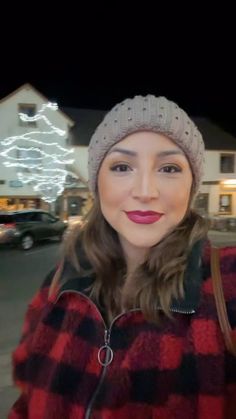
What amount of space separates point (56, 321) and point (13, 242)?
406 inches

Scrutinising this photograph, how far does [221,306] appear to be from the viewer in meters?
1.04

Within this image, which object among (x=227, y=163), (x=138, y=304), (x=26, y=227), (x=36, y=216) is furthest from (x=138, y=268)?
(x=227, y=163)

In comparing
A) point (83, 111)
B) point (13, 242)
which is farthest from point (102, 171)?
point (83, 111)

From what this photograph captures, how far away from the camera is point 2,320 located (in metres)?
4.73

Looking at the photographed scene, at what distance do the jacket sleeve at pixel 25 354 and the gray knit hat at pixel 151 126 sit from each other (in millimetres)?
442

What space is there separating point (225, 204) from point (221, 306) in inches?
763

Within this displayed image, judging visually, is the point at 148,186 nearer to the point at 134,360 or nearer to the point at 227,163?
the point at 134,360

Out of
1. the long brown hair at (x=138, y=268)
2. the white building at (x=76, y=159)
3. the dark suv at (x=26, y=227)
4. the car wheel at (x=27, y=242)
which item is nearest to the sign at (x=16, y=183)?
the white building at (x=76, y=159)

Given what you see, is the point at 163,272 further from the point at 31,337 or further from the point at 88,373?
the point at 31,337

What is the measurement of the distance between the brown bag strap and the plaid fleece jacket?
15mm

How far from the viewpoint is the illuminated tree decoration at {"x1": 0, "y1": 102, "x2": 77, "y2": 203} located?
15.4 m

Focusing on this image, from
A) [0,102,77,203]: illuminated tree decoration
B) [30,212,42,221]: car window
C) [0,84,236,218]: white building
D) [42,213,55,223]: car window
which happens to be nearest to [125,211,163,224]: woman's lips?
[30,212,42,221]: car window

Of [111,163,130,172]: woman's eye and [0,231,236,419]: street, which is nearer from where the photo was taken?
[111,163,130,172]: woman's eye

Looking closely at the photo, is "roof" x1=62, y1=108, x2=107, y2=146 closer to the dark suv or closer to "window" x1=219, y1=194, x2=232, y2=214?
the dark suv
